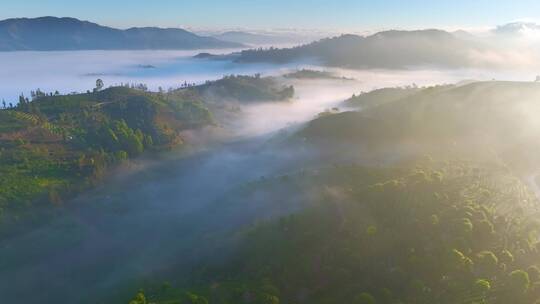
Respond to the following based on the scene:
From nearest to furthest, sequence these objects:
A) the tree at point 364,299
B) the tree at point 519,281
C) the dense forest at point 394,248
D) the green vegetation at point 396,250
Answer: the tree at point 364,299 → the tree at point 519,281 → the green vegetation at point 396,250 → the dense forest at point 394,248

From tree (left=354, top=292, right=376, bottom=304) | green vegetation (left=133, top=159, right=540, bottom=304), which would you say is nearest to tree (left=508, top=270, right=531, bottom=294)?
green vegetation (left=133, top=159, right=540, bottom=304)

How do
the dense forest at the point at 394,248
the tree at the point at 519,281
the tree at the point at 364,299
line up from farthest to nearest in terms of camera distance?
1. the dense forest at the point at 394,248
2. the tree at the point at 519,281
3. the tree at the point at 364,299

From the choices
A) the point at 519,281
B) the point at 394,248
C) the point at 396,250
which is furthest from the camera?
the point at 394,248

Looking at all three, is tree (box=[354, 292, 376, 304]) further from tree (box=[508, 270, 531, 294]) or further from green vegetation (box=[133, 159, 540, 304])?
tree (box=[508, 270, 531, 294])

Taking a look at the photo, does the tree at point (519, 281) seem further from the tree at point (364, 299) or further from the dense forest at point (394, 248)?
the tree at point (364, 299)

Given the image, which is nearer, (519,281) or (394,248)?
(519,281)

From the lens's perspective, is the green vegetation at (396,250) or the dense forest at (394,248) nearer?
the green vegetation at (396,250)

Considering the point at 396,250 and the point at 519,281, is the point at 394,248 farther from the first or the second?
the point at 519,281

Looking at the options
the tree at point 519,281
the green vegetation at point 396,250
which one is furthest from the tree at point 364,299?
the tree at point 519,281

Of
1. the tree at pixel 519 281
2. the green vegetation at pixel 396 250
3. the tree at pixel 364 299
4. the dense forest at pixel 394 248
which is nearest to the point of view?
the tree at pixel 364 299

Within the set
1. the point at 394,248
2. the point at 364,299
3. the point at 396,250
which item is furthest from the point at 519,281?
the point at 364,299

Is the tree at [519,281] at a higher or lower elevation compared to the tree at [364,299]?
higher
